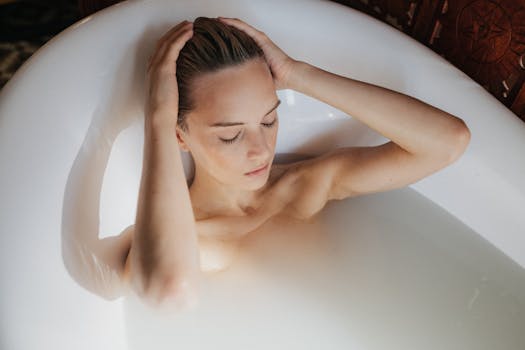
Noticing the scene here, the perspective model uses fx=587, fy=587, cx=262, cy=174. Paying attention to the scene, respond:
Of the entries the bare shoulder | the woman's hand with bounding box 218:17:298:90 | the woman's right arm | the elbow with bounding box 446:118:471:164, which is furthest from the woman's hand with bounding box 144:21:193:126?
the elbow with bounding box 446:118:471:164

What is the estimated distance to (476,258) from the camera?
137 cm

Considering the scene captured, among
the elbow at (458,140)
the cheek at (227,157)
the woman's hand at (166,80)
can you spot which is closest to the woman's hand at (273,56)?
the woman's hand at (166,80)

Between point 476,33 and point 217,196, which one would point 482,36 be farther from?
point 217,196

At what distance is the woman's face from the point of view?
105cm

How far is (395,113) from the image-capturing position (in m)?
1.14

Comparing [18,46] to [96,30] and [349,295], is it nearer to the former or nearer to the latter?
[96,30]

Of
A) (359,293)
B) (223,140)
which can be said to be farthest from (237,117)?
(359,293)

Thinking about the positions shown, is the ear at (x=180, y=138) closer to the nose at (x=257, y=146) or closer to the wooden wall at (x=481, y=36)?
the nose at (x=257, y=146)

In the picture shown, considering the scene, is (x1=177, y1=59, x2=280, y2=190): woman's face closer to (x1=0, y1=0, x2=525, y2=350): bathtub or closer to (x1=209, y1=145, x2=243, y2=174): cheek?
(x1=209, y1=145, x2=243, y2=174): cheek

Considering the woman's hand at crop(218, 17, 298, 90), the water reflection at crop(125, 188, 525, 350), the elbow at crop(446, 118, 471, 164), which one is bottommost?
the water reflection at crop(125, 188, 525, 350)

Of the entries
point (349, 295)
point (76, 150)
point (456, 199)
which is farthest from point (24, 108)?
point (456, 199)

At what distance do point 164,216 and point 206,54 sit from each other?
0.31m

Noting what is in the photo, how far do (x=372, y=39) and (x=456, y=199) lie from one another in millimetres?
428

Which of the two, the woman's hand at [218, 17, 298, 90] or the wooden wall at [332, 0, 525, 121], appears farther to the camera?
the wooden wall at [332, 0, 525, 121]
